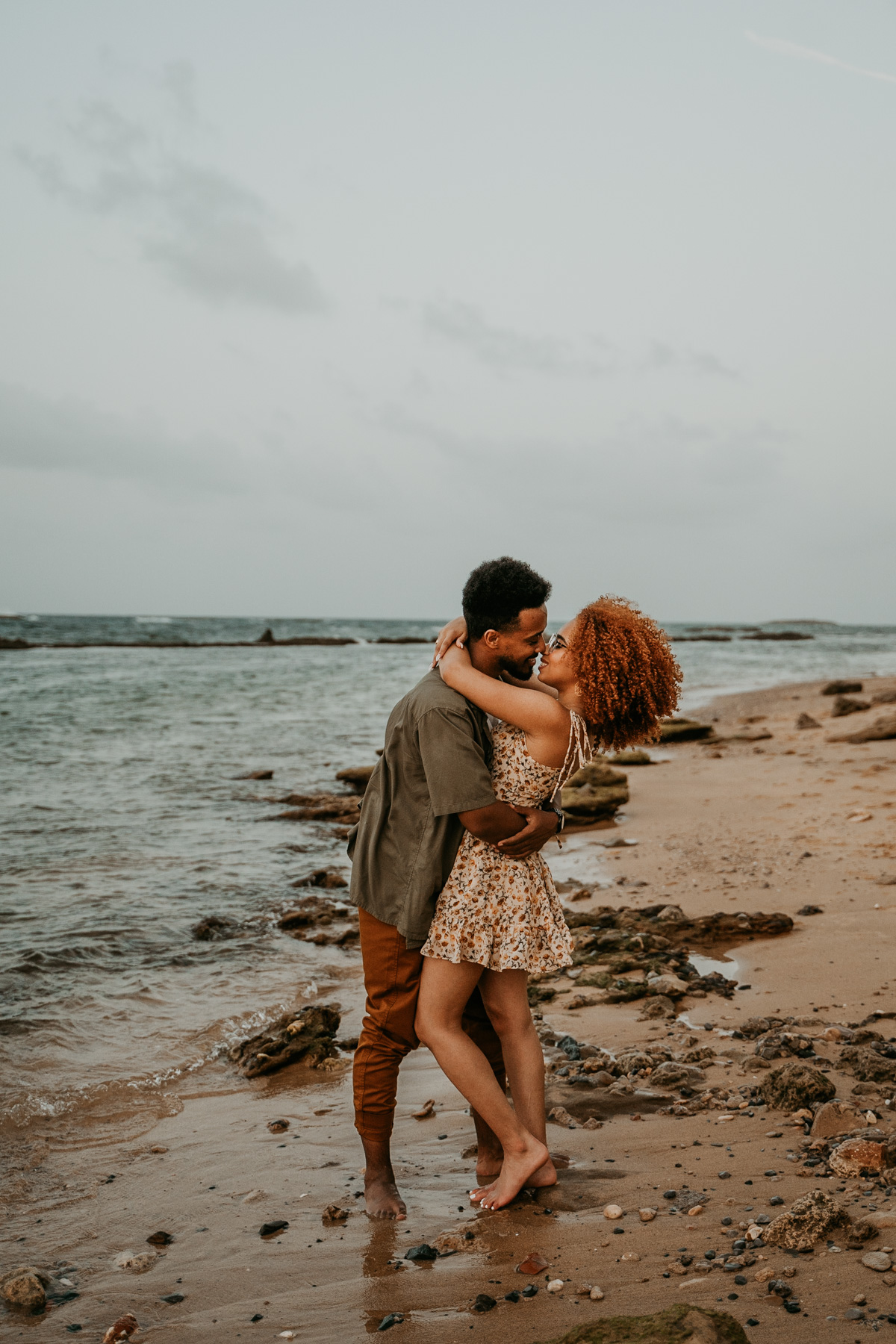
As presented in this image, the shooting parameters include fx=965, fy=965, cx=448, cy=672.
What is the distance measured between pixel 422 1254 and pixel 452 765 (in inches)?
58.8

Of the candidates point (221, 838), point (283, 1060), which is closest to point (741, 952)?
point (283, 1060)

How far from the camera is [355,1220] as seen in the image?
324 cm

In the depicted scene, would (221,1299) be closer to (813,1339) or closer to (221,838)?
(813,1339)

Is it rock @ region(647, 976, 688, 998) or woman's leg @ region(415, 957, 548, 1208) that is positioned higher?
woman's leg @ region(415, 957, 548, 1208)

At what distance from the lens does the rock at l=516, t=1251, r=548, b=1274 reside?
9.09 feet

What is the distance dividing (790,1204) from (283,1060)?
102 inches

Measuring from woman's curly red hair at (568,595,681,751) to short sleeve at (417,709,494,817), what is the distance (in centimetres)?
42

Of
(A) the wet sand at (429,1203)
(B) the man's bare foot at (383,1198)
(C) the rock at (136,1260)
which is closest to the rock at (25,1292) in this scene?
(A) the wet sand at (429,1203)

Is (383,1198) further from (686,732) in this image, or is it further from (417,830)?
(686,732)

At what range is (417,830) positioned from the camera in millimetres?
3369

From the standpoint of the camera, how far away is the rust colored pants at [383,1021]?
3.37m

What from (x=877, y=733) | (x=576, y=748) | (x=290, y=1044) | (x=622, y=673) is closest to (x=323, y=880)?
(x=290, y=1044)

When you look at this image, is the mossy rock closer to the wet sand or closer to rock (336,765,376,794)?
the wet sand

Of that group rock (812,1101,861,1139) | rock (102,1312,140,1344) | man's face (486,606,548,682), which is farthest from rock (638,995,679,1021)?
rock (102,1312,140,1344)
